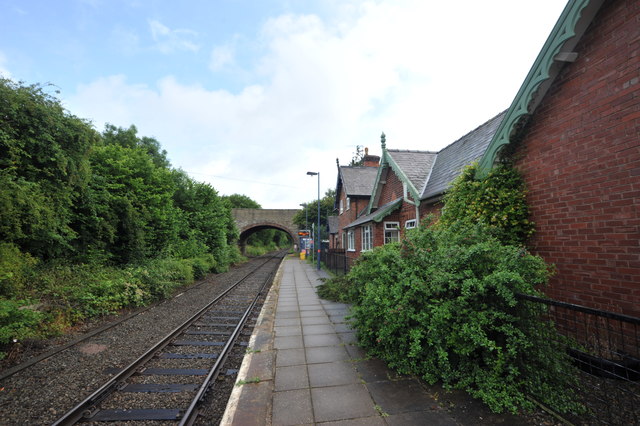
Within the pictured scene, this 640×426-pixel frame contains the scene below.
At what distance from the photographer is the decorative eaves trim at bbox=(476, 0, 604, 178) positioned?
402 cm

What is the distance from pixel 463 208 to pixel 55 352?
7.72 meters

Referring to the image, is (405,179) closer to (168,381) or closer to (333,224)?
(168,381)

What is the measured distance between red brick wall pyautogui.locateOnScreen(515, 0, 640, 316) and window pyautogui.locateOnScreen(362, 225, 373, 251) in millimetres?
9154

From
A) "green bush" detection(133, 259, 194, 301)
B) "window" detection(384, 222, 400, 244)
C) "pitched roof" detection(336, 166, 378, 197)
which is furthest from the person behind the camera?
"pitched roof" detection(336, 166, 378, 197)

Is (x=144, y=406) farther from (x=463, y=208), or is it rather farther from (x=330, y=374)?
(x=463, y=208)

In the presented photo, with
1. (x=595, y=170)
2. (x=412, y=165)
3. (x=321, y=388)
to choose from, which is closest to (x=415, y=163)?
(x=412, y=165)

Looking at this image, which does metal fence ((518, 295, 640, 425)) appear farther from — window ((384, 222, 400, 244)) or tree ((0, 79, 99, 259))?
tree ((0, 79, 99, 259))

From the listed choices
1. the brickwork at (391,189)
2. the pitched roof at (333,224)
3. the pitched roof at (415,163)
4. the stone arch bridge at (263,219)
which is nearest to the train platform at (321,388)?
the pitched roof at (415,163)

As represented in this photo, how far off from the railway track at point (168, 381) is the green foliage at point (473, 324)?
2.63m

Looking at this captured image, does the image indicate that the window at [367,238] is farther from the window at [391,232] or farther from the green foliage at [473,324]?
the green foliage at [473,324]

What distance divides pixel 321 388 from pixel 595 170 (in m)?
4.45

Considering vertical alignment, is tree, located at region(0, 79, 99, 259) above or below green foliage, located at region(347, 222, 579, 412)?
Answer: above

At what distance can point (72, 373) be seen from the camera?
4445mm

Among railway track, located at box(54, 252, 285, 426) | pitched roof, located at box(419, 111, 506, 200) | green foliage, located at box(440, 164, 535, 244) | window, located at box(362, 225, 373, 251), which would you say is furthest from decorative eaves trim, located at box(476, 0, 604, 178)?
window, located at box(362, 225, 373, 251)
